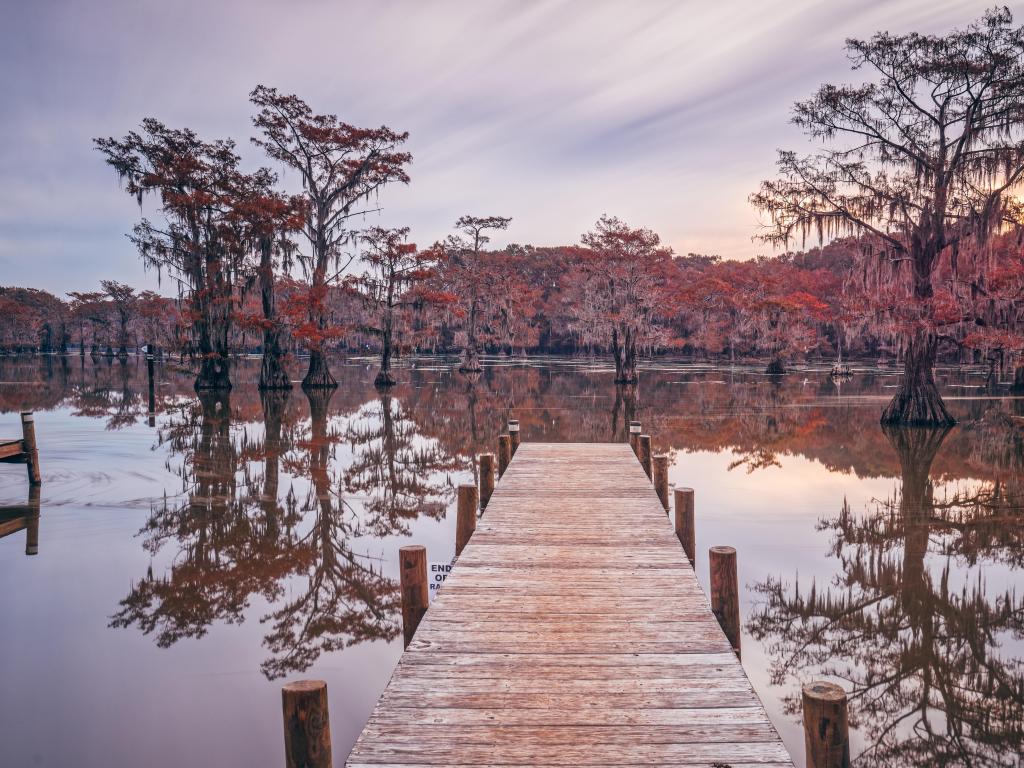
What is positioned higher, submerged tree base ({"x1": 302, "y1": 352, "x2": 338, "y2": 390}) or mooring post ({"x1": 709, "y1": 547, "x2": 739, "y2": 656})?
submerged tree base ({"x1": 302, "y1": 352, "x2": 338, "y2": 390})

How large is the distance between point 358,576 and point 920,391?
20042 millimetres

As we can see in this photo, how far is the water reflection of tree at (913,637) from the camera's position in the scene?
528 cm

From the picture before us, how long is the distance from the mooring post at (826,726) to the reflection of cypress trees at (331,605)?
4.68m

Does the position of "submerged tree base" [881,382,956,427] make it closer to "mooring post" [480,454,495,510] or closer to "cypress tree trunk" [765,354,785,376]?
"mooring post" [480,454,495,510]

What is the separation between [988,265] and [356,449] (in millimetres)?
19382

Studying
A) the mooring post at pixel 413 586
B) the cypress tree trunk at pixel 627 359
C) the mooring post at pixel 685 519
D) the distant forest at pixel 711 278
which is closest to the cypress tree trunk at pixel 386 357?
the distant forest at pixel 711 278

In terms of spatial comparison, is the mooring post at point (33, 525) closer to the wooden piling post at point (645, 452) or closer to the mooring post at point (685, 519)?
the mooring post at point (685, 519)

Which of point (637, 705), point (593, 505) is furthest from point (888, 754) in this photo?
point (593, 505)

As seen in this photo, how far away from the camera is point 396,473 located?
15414 mm

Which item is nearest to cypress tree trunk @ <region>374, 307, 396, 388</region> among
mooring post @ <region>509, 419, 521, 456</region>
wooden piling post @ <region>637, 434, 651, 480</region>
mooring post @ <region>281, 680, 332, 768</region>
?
mooring post @ <region>509, 419, 521, 456</region>

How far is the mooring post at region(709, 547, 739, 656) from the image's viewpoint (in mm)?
5219

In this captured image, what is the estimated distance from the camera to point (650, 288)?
4034cm

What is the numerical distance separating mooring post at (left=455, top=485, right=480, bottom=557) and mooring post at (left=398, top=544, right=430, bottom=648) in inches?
98.7

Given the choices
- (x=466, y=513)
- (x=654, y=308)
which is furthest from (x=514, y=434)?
(x=654, y=308)
